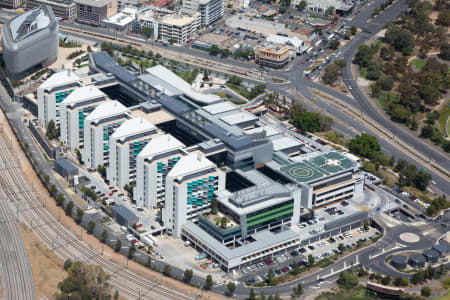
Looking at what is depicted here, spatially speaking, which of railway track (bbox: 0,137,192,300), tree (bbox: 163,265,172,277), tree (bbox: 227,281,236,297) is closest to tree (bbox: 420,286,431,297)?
tree (bbox: 227,281,236,297)

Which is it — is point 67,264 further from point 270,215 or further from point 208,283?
point 270,215

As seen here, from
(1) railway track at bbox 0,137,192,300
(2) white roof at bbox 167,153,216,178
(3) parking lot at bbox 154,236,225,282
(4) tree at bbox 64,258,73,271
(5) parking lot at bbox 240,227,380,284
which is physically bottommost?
(1) railway track at bbox 0,137,192,300

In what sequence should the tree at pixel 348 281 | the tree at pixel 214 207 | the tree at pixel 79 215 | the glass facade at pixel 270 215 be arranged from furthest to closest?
the tree at pixel 79 215 < the tree at pixel 214 207 < the glass facade at pixel 270 215 < the tree at pixel 348 281

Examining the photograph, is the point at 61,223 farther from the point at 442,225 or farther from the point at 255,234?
the point at 442,225

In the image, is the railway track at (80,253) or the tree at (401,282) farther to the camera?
the tree at (401,282)

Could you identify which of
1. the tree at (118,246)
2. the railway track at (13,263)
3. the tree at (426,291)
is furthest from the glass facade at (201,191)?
the tree at (426,291)

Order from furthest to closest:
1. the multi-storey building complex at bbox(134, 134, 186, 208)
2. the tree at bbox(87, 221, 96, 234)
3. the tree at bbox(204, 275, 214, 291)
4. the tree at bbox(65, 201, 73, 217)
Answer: the tree at bbox(65, 201, 73, 217)
the multi-storey building complex at bbox(134, 134, 186, 208)
the tree at bbox(87, 221, 96, 234)
the tree at bbox(204, 275, 214, 291)

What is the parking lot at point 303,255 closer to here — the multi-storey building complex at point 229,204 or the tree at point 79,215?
the multi-storey building complex at point 229,204

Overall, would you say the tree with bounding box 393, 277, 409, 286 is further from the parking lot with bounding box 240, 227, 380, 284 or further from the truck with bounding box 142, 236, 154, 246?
the truck with bounding box 142, 236, 154, 246
